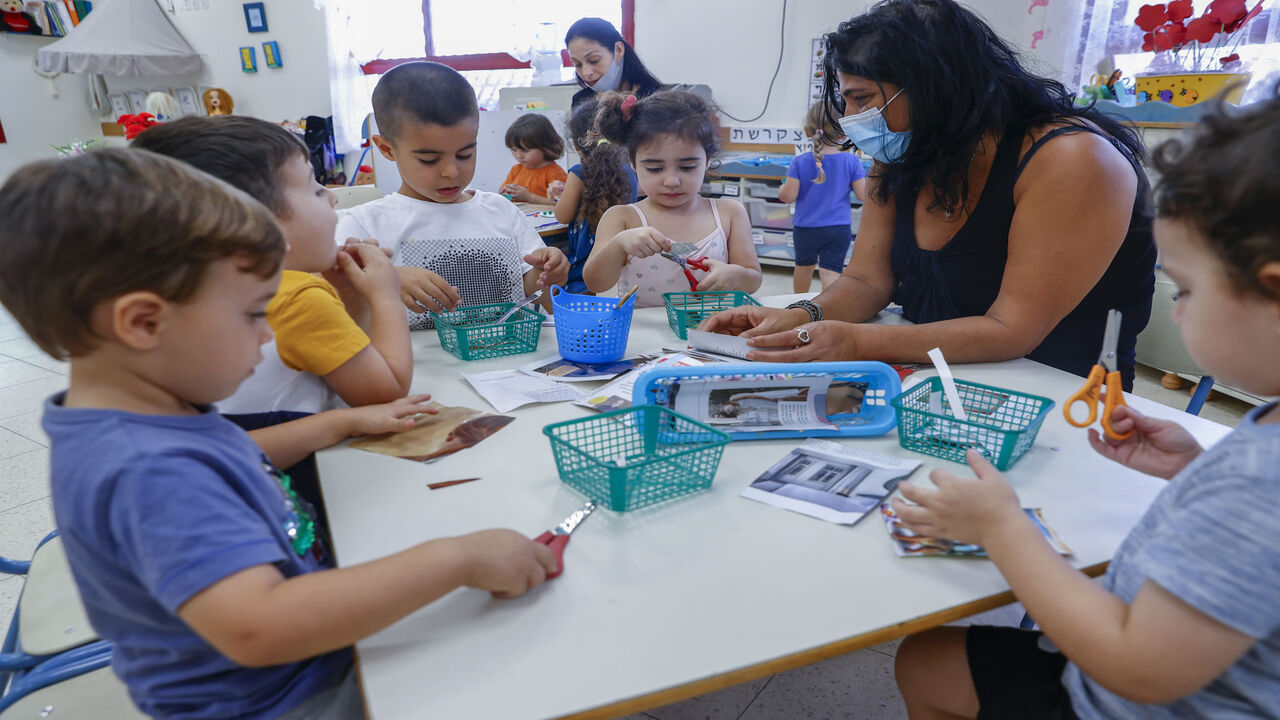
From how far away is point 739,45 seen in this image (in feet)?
17.6

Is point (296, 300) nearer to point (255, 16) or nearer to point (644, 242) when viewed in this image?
point (644, 242)

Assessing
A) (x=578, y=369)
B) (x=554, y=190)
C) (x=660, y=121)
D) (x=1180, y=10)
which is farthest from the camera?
(x=554, y=190)

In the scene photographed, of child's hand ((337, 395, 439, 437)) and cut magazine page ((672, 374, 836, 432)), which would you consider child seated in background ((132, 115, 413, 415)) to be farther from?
cut magazine page ((672, 374, 836, 432))

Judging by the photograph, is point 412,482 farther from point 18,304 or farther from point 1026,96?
point 1026,96

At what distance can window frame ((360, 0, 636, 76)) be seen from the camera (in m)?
5.63

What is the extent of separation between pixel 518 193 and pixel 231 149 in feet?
9.45

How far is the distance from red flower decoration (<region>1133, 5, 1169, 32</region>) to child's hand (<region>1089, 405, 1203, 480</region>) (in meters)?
3.02

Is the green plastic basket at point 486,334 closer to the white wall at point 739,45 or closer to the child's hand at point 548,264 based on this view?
the child's hand at point 548,264

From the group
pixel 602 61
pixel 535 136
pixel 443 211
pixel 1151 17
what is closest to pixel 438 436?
pixel 443 211

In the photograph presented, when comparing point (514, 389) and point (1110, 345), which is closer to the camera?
point (1110, 345)

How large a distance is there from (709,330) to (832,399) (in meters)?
0.42

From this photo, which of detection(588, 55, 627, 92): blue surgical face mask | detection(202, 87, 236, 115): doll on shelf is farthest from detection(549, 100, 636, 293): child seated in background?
detection(202, 87, 236, 115): doll on shelf

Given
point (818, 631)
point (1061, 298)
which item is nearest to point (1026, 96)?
point (1061, 298)

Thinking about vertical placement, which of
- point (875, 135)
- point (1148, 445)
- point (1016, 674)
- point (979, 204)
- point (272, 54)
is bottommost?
point (1016, 674)
